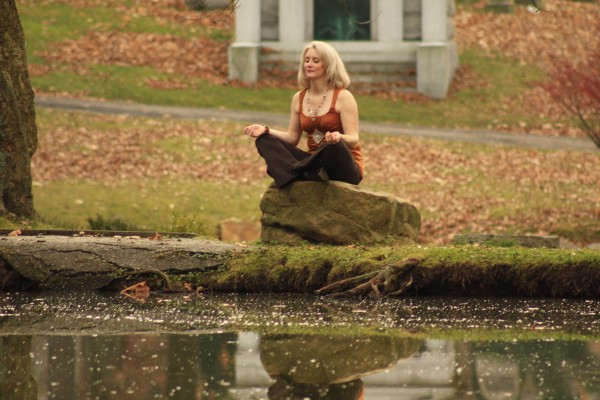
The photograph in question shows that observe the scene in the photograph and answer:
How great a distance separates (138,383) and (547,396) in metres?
2.07

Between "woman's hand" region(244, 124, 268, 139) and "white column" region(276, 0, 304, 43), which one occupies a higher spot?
"white column" region(276, 0, 304, 43)

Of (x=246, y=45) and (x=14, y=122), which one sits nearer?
(x=14, y=122)

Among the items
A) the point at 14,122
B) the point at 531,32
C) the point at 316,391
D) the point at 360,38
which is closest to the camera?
the point at 316,391

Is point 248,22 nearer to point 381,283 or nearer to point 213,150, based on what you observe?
point 213,150

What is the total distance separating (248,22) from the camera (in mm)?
30453

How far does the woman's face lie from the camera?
10.5 m

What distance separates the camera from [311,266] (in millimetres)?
9789

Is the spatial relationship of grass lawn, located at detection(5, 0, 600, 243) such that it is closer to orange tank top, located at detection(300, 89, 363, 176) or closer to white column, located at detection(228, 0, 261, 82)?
white column, located at detection(228, 0, 261, 82)

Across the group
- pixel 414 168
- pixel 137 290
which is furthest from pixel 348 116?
pixel 414 168

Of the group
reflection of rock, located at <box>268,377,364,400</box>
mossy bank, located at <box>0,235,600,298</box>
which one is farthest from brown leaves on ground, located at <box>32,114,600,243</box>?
reflection of rock, located at <box>268,377,364,400</box>

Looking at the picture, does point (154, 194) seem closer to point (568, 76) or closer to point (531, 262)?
point (568, 76)

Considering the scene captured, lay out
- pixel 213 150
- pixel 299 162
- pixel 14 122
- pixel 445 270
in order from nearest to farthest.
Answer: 1. pixel 445 270
2. pixel 299 162
3. pixel 14 122
4. pixel 213 150

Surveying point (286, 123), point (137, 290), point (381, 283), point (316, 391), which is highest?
point (316, 391)

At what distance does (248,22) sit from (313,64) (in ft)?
66.7
